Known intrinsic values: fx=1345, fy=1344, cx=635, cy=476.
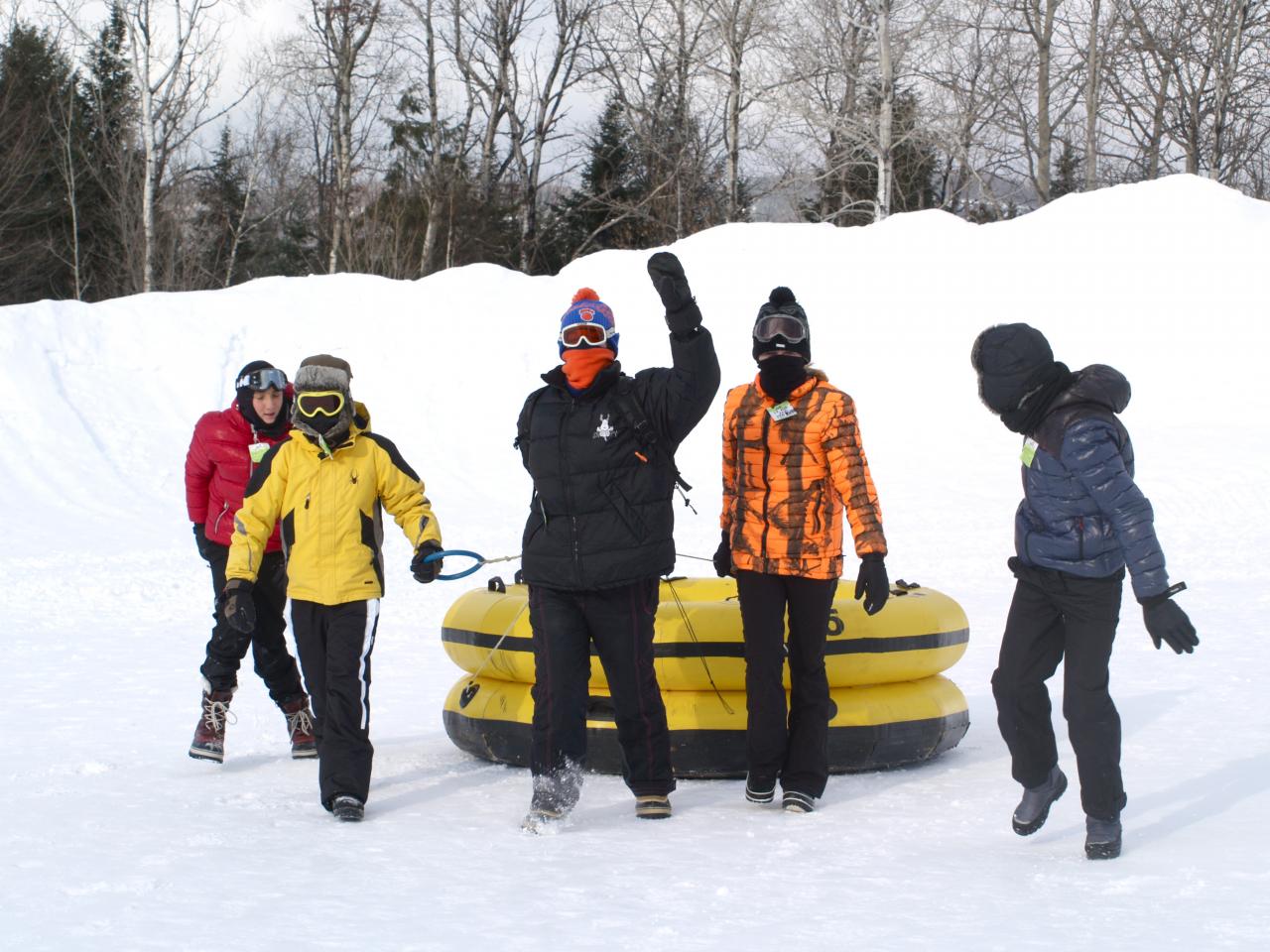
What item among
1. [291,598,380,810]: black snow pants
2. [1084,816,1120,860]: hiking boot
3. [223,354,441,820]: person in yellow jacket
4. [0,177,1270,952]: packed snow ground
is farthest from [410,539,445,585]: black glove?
[1084,816,1120,860]: hiking boot

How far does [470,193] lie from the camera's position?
28.7 meters

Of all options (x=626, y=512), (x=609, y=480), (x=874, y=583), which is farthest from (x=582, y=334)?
(x=874, y=583)

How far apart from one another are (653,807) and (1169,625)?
5.61ft

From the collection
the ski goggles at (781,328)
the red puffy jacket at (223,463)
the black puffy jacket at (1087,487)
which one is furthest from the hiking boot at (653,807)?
the red puffy jacket at (223,463)

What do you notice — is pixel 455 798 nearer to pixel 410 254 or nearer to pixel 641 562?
pixel 641 562

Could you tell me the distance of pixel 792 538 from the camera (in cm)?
443

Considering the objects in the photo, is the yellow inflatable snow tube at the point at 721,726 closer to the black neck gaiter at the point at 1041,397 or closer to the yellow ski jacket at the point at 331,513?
the yellow ski jacket at the point at 331,513

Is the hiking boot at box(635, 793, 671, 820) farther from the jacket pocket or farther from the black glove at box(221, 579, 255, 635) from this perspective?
the black glove at box(221, 579, 255, 635)

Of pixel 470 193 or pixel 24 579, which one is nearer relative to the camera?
pixel 24 579

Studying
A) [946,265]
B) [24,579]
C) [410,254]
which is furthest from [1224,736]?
[410,254]

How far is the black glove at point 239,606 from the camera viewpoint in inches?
179

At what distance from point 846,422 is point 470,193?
25.2 metres

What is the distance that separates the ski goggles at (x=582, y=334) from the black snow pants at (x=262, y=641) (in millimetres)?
1565

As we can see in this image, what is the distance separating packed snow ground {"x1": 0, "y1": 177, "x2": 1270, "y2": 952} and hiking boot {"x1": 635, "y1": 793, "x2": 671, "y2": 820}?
0.15 feet
